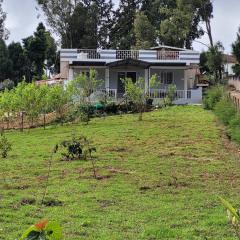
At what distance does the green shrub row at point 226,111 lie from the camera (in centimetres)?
1815

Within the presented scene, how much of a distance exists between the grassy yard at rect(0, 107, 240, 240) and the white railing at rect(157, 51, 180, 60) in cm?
1933

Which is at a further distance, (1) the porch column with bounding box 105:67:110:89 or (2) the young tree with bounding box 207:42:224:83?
(2) the young tree with bounding box 207:42:224:83

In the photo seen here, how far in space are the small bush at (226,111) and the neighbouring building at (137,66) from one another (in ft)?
35.4

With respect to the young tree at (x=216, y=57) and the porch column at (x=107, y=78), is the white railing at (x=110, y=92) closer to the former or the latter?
the porch column at (x=107, y=78)

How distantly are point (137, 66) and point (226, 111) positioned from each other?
15991 mm

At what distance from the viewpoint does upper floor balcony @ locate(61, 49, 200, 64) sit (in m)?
37.2

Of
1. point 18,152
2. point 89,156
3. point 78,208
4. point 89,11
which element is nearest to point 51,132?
point 18,152

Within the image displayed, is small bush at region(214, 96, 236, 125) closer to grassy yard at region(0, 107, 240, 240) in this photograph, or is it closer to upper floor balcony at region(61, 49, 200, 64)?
grassy yard at region(0, 107, 240, 240)

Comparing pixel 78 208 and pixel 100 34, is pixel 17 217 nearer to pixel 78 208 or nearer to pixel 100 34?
pixel 78 208

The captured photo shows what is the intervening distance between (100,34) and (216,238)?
54.4 meters

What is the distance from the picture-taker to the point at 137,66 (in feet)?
124

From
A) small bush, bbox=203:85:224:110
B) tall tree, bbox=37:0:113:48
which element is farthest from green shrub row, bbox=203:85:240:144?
tall tree, bbox=37:0:113:48

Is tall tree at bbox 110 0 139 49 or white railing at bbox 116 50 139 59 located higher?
tall tree at bbox 110 0 139 49

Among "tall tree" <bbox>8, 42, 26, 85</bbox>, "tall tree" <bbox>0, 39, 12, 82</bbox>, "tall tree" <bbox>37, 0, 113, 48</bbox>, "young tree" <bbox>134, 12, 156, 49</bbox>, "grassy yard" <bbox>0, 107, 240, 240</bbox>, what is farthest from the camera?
"tall tree" <bbox>8, 42, 26, 85</bbox>
